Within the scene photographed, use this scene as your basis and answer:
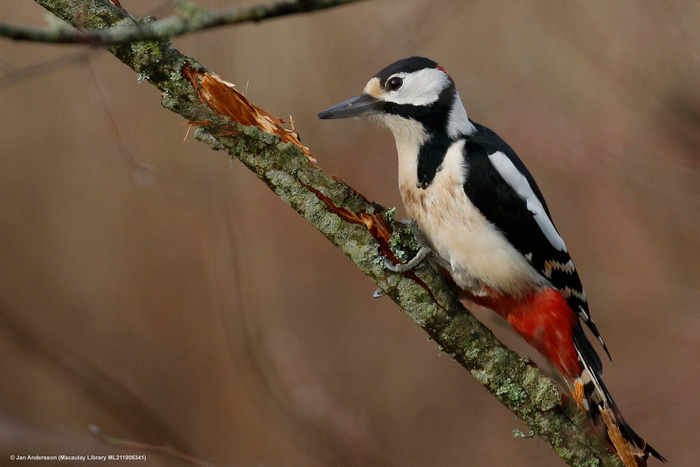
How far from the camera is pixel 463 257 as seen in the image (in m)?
1.76

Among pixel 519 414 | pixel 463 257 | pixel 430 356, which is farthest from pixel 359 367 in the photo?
pixel 519 414

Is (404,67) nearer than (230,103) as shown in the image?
No

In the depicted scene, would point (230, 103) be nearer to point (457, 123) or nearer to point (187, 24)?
point (187, 24)

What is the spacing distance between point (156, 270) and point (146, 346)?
1.36ft

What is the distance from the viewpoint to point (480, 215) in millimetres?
1777

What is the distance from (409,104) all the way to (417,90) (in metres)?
0.07

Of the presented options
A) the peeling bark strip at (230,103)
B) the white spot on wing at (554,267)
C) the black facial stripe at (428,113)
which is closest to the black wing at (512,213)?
the white spot on wing at (554,267)

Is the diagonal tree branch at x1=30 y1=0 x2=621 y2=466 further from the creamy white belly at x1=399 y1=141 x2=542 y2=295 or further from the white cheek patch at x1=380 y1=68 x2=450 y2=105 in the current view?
the white cheek patch at x1=380 y1=68 x2=450 y2=105

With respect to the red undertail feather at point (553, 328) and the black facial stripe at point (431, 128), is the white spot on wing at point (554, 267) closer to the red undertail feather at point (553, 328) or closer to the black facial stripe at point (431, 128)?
the red undertail feather at point (553, 328)

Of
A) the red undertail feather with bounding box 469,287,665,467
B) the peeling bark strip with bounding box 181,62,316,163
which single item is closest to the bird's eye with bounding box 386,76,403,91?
the peeling bark strip with bounding box 181,62,316,163

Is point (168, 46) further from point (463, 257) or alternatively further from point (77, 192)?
point (77, 192)

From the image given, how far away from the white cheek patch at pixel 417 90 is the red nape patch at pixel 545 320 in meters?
0.72

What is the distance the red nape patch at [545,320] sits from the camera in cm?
187

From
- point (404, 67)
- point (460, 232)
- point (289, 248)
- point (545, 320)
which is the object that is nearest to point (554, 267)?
point (545, 320)
